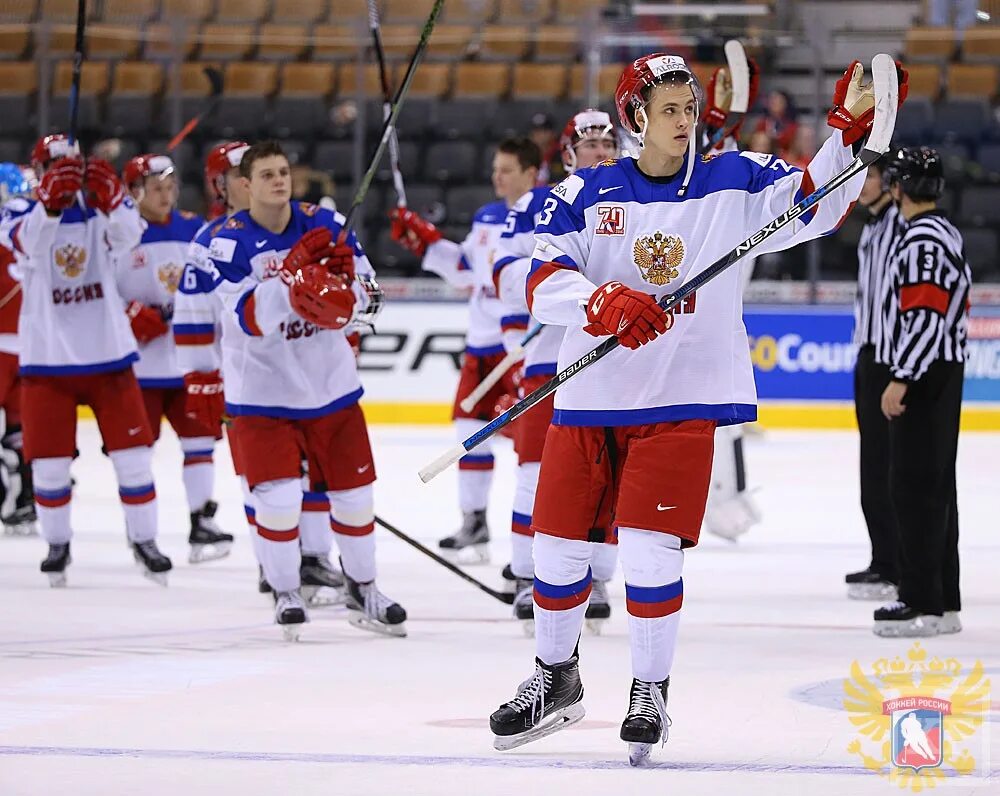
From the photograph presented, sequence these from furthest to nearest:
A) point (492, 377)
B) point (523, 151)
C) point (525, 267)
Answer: point (492, 377) → point (523, 151) → point (525, 267)

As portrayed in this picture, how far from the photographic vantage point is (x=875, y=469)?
505 cm

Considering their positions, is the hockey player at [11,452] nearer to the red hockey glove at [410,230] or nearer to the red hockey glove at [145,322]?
the red hockey glove at [145,322]

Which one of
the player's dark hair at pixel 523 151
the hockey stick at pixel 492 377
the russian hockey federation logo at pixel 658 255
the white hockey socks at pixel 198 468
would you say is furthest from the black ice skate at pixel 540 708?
the white hockey socks at pixel 198 468

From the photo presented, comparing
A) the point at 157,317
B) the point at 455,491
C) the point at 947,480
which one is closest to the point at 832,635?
the point at 947,480

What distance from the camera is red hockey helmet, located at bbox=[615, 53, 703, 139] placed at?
316 cm

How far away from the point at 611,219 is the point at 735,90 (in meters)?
1.42

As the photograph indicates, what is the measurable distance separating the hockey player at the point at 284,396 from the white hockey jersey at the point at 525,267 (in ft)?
1.55

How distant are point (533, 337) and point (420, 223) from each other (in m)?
1.16

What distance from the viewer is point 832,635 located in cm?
446

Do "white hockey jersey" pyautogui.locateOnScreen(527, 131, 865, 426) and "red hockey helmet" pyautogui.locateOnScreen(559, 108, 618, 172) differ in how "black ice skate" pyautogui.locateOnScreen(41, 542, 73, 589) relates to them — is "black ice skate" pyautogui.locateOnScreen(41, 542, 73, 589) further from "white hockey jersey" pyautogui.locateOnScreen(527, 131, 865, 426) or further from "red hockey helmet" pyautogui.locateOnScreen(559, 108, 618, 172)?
"white hockey jersey" pyautogui.locateOnScreen(527, 131, 865, 426)

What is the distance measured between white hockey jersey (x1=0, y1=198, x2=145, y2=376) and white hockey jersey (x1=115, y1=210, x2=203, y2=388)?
562 mm

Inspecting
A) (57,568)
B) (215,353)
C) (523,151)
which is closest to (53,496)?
(57,568)

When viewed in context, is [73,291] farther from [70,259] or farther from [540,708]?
[540,708]

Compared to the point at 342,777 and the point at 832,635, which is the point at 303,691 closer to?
the point at 342,777
